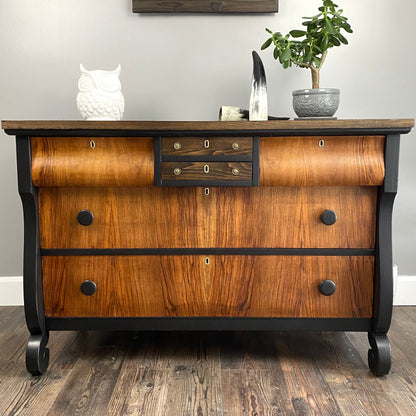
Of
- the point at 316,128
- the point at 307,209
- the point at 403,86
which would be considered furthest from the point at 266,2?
the point at 307,209

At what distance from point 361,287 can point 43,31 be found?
5.25ft

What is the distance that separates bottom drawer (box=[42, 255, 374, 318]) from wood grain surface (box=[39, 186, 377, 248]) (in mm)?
56

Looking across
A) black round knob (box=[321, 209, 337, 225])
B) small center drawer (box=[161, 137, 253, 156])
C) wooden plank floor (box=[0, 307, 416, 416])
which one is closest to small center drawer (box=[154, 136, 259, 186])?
small center drawer (box=[161, 137, 253, 156])

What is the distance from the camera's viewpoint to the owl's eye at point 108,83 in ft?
4.91

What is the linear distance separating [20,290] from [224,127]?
52.0 inches

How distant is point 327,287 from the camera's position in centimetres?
143

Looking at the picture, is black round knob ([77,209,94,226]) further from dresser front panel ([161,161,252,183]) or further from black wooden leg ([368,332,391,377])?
black wooden leg ([368,332,391,377])

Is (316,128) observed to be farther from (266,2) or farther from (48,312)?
(48,312)

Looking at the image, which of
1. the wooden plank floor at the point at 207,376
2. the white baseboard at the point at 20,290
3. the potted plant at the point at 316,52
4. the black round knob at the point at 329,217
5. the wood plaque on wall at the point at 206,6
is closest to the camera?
the wooden plank floor at the point at 207,376

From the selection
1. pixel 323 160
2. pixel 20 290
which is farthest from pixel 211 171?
pixel 20 290

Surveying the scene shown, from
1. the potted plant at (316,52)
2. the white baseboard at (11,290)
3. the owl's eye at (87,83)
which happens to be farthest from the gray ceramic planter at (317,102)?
the white baseboard at (11,290)

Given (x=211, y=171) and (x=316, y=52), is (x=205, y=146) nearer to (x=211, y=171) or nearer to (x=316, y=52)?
(x=211, y=171)

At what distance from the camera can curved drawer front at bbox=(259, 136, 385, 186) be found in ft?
4.46

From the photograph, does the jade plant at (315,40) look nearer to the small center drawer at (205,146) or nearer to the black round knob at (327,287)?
the small center drawer at (205,146)
